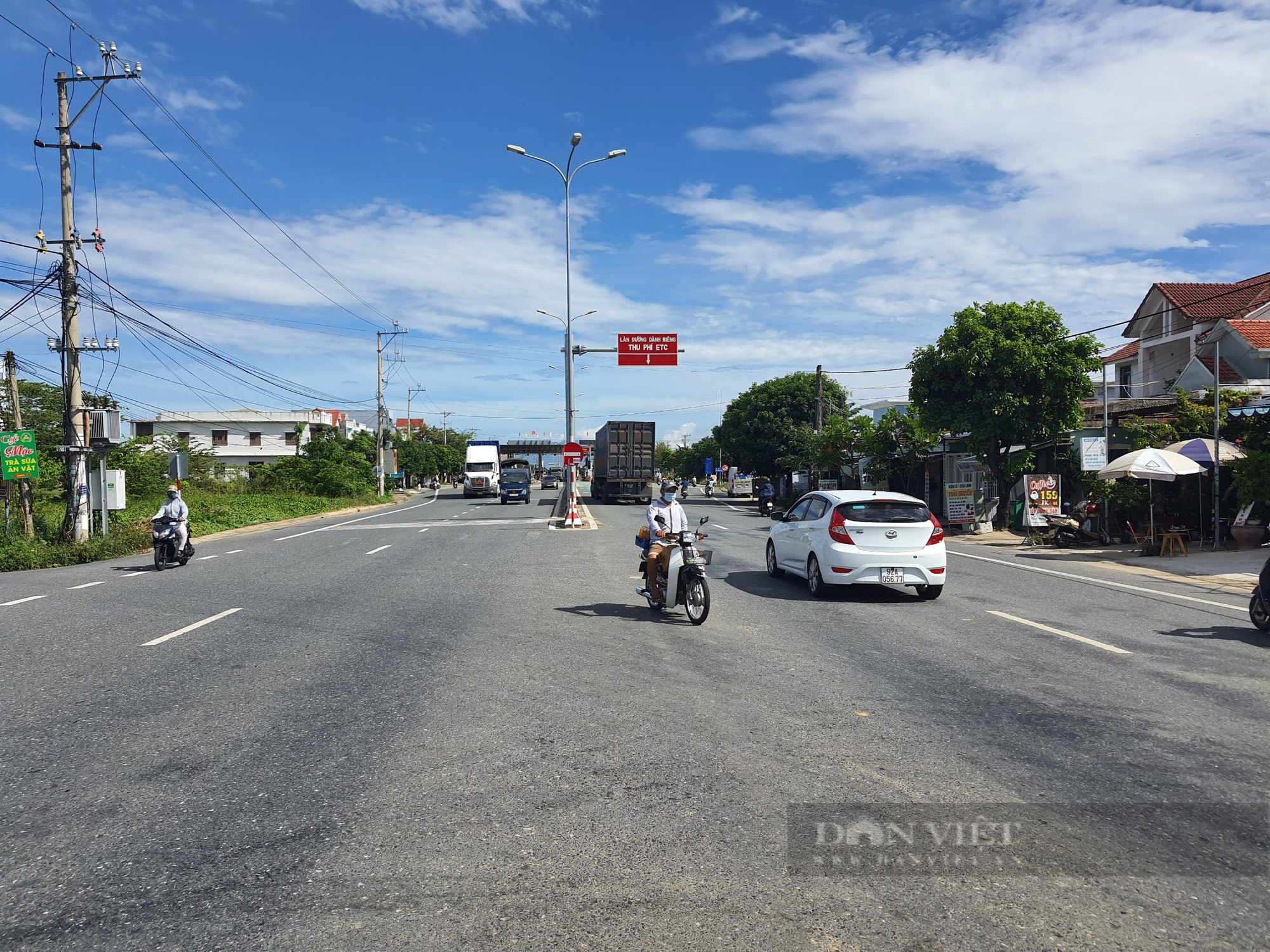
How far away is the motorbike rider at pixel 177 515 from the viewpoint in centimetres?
1756

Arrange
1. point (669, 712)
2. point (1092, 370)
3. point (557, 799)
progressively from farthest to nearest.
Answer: point (1092, 370)
point (669, 712)
point (557, 799)

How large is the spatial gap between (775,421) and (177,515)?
138 ft

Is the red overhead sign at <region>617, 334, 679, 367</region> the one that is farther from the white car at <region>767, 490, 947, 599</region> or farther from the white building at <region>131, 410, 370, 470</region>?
the white building at <region>131, 410, 370, 470</region>

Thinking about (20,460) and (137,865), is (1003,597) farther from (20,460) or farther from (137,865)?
(20,460)

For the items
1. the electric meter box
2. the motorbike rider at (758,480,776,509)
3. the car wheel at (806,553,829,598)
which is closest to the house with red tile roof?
the motorbike rider at (758,480,776,509)

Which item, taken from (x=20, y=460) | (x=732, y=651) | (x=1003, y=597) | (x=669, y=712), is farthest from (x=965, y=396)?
(x=20, y=460)

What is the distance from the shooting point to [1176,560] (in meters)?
18.3

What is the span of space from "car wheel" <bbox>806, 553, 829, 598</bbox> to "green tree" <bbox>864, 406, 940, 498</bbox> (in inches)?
793

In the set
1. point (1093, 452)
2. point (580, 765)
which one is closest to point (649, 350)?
point (1093, 452)

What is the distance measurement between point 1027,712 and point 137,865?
5507mm

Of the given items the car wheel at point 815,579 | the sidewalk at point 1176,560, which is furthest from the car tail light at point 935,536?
the sidewalk at point 1176,560

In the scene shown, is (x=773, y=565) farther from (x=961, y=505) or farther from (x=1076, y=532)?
(x=961, y=505)

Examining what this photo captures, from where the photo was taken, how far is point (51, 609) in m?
11.7

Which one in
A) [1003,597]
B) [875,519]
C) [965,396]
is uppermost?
[965,396]
